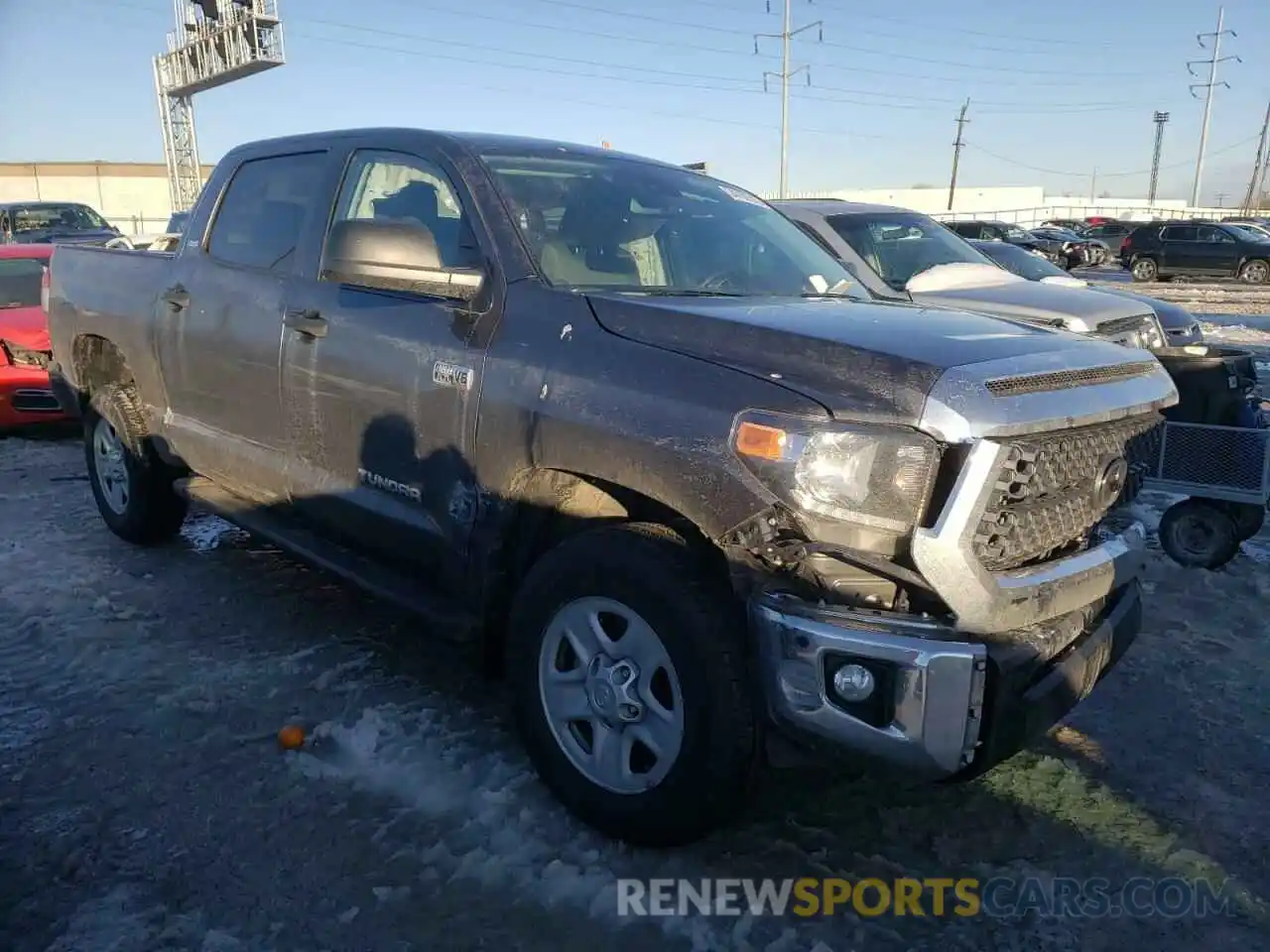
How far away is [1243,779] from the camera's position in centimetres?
321

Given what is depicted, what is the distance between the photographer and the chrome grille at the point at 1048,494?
7.88ft

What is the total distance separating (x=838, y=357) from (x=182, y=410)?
3382 millimetres

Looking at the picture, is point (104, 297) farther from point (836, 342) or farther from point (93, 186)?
point (93, 186)

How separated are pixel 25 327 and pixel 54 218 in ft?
31.6

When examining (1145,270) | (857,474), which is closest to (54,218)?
(857,474)

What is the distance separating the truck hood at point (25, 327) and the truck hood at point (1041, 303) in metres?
6.80

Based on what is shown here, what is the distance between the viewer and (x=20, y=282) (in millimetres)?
8922

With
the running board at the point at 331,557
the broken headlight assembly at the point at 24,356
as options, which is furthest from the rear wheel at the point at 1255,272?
the running board at the point at 331,557

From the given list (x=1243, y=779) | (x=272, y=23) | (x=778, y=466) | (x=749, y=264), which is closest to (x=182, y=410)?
(x=749, y=264)

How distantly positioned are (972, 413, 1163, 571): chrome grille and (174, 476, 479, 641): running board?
5.23ft

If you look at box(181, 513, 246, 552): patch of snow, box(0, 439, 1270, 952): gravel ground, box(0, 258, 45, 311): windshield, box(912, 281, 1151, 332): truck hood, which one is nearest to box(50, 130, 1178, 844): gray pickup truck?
box(0, 439, 1270, 952): gravel ground

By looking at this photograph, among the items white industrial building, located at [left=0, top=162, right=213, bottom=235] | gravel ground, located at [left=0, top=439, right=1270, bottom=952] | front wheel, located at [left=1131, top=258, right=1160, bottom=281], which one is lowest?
gravel ground, located at [left=0, top=439, right=1270, bottom=952]

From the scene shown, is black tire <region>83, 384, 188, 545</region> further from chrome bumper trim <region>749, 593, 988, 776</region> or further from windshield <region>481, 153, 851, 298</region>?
chrome bumper trim <region>749, 593, 988, 776</region>

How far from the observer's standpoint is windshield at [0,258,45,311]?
8.74m
